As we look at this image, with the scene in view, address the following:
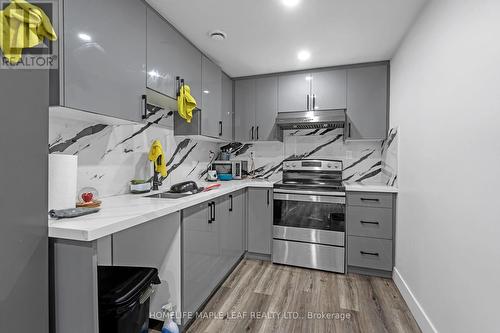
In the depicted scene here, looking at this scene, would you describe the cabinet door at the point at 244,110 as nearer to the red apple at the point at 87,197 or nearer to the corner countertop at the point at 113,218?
the corner countertop at the point at 113,218

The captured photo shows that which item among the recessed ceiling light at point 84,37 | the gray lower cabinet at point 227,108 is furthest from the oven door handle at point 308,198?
the recessed ceiling light at point 84,37

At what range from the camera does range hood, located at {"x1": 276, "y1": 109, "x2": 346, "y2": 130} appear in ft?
8.96

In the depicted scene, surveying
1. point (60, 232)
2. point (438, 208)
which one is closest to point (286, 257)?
point (438, 208)

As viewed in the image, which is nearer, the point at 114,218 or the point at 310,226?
the point at 114,218

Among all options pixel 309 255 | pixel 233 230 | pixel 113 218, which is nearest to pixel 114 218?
pixel 113 218

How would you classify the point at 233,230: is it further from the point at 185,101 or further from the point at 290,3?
the point at 290,3

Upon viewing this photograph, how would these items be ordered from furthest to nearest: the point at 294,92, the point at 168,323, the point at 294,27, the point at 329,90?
the point at 294,92 → the point at 329,90 → the point at 294,27 → the point at 168,323

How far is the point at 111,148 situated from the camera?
1.81m

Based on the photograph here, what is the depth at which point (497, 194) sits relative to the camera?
0.96 meters

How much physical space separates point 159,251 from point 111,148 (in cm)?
86

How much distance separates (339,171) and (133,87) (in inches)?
92.1

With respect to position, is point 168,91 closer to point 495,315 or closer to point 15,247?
point 15,247

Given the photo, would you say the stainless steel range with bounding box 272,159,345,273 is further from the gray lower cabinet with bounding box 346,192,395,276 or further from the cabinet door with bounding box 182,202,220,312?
the cabinet door with bounding box 182,202,220,312

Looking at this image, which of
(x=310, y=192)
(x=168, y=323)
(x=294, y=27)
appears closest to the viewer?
(x=168, y=323)
